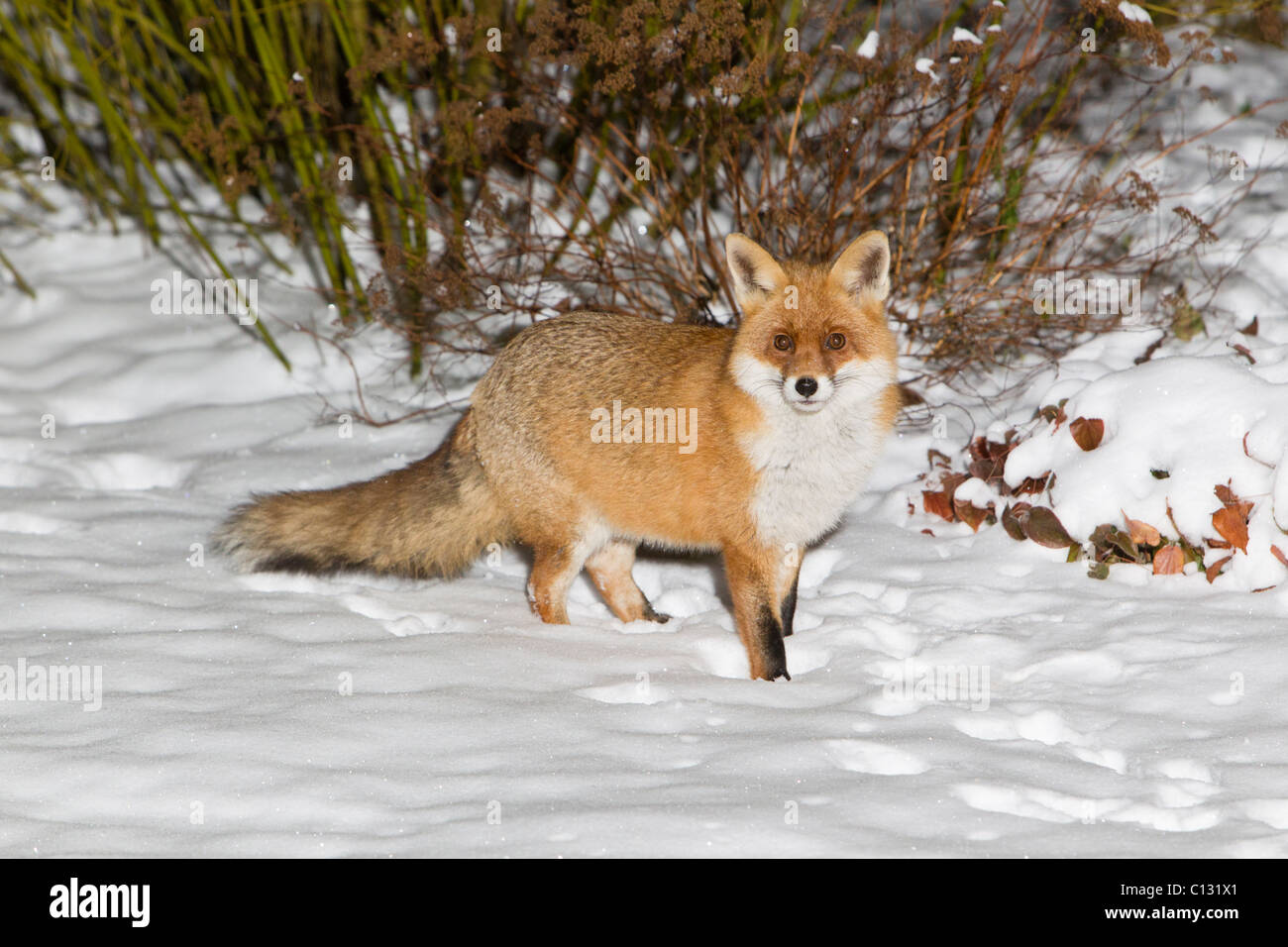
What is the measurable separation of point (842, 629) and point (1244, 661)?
1.22 metres

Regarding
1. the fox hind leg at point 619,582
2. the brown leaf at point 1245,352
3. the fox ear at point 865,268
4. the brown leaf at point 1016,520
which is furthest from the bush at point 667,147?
the fox hind leg at point 619,582

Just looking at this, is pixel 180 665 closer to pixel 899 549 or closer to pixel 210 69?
pixel 899 549

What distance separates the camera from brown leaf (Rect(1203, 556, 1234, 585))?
164 inches

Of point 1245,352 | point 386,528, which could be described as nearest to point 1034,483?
point 1245,352

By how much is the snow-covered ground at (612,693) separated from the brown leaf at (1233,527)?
17cm

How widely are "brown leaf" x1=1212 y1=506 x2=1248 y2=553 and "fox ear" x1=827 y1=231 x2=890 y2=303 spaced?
1425 millimetres

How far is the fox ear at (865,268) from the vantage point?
12.2 feet

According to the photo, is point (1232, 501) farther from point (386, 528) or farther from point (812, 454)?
point (386, 528)

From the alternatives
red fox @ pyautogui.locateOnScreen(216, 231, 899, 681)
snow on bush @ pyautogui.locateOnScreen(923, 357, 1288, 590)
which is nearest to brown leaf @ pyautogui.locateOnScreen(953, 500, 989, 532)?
snow on bush @ pyautogui.locateOnScreen(923, 357, 1288, 590)

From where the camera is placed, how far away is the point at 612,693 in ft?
11.9

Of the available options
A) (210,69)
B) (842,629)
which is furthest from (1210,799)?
(210,69)

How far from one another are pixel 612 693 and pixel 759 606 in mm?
572

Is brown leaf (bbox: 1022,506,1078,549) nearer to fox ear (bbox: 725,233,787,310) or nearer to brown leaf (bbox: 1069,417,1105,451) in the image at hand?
brown leaf (bbox: 1069,417,1105,451)

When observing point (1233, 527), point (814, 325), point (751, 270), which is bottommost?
point (1233, 527)
